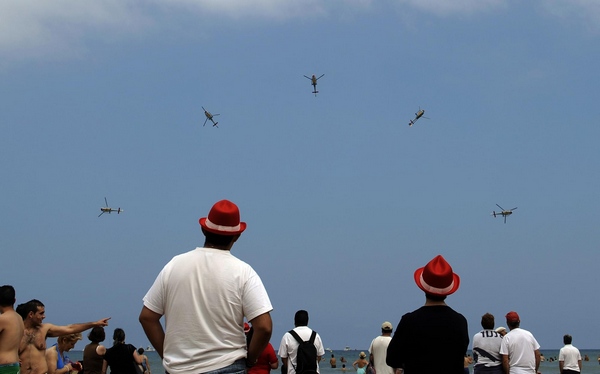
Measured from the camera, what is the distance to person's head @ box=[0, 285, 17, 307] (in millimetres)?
9008

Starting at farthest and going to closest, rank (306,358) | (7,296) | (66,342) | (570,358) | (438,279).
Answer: (570,358)
(66,342)
(306,358)
(7,296)
(438,279)

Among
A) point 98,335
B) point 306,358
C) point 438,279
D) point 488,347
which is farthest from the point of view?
point 98,335

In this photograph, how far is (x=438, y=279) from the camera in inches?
247

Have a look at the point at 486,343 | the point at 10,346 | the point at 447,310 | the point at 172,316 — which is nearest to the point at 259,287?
the point at 172,316

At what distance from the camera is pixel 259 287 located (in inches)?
209

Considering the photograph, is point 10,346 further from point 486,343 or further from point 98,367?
point 486,343

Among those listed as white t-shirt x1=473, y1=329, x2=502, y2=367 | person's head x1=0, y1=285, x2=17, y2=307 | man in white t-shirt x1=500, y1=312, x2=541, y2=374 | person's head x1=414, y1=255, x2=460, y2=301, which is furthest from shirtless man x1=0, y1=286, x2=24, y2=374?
man in white t-shirt x1=500, y1=312, x2=541, y2=374

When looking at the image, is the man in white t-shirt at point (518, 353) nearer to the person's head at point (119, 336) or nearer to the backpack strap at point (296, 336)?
the backpack strap at point (296, 336)

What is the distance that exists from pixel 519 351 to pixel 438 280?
22.6 feet

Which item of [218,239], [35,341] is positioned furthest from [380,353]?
[218,239]

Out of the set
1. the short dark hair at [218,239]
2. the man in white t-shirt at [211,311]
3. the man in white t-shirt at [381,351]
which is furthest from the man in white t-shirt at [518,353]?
the short dark hair at [218,239]

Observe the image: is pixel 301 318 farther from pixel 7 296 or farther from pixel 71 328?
pixel 7 296

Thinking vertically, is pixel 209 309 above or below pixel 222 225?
below

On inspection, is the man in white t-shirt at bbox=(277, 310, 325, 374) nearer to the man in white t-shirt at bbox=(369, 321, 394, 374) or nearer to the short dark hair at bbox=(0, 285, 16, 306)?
the man in white t-shirt at bbox=(369, 321, 394, 374)
